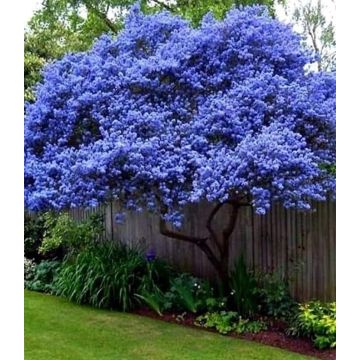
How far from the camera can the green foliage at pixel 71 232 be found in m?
6.20

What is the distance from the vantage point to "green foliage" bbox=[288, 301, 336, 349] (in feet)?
13.2

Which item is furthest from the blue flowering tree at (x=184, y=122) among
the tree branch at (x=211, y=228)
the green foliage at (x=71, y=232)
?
the green foliage at (x=71, y=232)

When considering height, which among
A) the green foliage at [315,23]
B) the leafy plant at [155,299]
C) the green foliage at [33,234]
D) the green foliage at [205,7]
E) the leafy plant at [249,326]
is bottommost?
the leafy plant at [249,326]

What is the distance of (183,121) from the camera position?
14.5 ft

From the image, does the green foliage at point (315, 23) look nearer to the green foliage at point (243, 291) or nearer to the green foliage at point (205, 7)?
the green foliage at point (205, 7)

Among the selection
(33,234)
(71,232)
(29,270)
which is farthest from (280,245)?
(33,234)

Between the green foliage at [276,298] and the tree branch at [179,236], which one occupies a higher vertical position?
the tree branch at [179,236]

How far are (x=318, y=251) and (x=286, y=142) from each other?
1006 millimetres

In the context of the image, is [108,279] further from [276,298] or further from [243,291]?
[276,298]

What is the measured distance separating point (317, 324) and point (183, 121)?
4.95 feet

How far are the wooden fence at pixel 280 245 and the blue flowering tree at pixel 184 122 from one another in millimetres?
328

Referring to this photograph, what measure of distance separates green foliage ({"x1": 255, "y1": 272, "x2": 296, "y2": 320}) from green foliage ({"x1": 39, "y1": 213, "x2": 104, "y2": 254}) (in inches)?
77.1

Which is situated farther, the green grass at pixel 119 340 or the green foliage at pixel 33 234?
the green foliage at pixel 33 234

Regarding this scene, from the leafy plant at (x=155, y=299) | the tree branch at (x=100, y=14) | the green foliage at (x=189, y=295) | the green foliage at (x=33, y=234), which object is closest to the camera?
the green foliage at (x=189, y=295)
